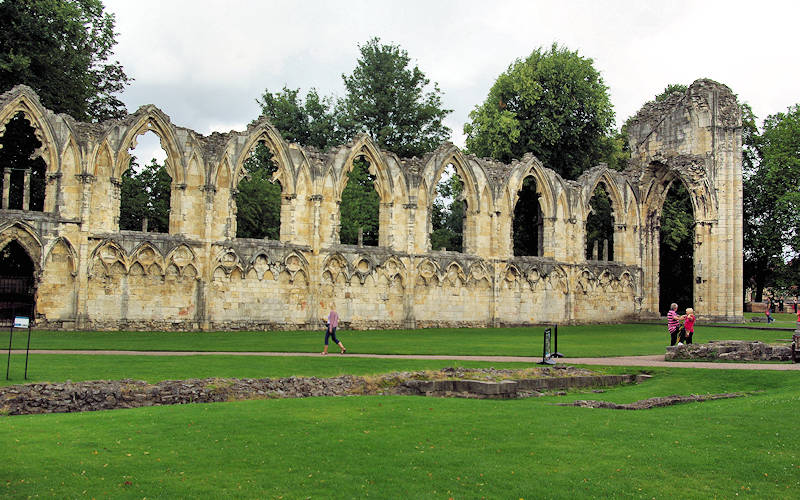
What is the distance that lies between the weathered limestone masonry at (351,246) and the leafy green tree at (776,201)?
298 inches

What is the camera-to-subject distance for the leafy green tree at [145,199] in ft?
126

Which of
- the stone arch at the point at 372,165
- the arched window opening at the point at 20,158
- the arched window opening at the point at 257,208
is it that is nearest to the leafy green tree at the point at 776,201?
the stone arch at the point at 372,165

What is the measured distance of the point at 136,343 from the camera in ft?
70.3

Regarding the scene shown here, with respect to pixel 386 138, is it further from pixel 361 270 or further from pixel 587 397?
pixel 587 397

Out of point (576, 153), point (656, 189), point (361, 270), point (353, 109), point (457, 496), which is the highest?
point (353, 109)

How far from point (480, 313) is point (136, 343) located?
1693 cm

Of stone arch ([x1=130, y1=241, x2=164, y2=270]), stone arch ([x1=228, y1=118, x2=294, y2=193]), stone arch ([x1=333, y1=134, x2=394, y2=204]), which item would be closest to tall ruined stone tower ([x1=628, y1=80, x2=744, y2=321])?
stone arch ([x1=333, y1=134, x2=394, y2=204])

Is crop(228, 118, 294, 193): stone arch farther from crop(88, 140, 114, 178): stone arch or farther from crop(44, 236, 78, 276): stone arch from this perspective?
crop(44, 236, 78, 276): stone arch

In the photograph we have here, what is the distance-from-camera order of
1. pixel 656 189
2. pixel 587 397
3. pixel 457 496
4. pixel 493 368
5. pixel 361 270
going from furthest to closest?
1. pixel 656 189
2. pixel 361 270
3. pixel 493 368
4. pixel 587 397
5. pixel 457 496

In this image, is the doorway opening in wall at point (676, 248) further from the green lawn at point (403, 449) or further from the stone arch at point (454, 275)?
the green lawn at point (403, 449)

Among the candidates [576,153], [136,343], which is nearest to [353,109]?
[576,153]

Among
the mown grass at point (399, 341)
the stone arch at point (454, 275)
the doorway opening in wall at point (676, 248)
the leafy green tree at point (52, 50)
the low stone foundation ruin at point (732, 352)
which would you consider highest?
the leafy green tree at point (52, 50)

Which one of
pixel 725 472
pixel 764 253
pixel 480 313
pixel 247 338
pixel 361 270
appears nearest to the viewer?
pixel 725 472

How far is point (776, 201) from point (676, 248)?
19.8 feet
